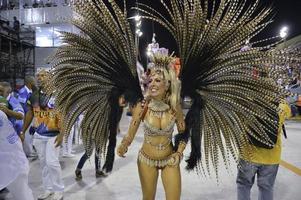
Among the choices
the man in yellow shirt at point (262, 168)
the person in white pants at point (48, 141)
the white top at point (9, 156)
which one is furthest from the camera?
the person in white pants at point (48, 141)

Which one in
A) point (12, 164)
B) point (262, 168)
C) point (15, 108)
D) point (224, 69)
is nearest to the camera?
point (224, 69)

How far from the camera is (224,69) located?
9.32 ft

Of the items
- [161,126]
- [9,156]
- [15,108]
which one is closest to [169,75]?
[161,126]

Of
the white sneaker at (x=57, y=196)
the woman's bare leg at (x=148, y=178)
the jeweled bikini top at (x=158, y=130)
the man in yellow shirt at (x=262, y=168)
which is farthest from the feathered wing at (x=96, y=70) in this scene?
the white sneaker at (x=57, y=196)

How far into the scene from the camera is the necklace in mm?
3010

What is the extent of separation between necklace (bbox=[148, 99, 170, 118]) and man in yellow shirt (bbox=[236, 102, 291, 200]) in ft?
2.77

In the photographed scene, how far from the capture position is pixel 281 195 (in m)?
4.75

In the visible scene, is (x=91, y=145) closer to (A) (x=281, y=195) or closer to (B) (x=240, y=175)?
(B) (x=240, y=175)

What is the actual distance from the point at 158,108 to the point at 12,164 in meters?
1.37

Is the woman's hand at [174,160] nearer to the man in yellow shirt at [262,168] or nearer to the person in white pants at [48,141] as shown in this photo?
the man in yellow shirt at [262,168]

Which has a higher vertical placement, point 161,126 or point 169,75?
point 169,75

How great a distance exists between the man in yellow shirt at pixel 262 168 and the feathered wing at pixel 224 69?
339 millimetres

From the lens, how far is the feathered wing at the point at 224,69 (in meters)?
2.74

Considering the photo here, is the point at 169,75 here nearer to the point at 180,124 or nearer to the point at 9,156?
the point at 180,124
